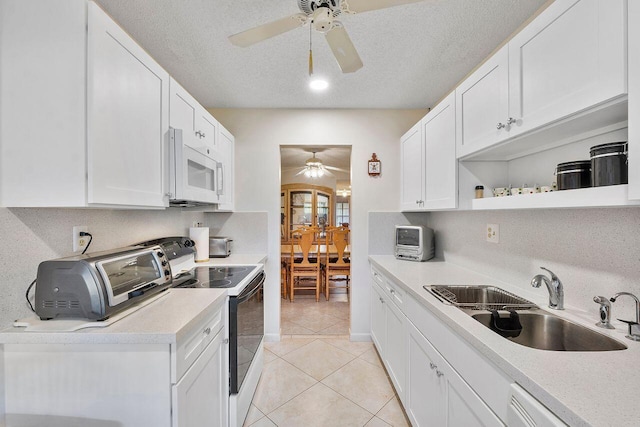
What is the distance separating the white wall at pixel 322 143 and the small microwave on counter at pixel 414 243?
0.35m

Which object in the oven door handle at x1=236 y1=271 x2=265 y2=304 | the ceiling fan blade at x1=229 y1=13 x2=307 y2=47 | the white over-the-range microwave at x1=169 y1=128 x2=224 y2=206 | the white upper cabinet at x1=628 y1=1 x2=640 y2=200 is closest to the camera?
the white upper cabinet at x1=628 y1=1 x2=640 y2=200

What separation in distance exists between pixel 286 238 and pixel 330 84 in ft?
13.2

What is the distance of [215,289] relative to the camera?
1531 millimetres

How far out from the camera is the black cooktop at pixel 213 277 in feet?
5.40

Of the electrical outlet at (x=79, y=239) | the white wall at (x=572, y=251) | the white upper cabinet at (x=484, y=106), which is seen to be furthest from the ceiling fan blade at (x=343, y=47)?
the electrical outlet at (x=79, y=239)

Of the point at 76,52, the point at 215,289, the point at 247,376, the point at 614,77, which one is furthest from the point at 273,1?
the point at 247,376

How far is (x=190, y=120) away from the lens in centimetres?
181

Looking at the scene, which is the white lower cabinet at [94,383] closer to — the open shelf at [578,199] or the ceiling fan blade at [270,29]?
the ceiling fan blade at [270,29]

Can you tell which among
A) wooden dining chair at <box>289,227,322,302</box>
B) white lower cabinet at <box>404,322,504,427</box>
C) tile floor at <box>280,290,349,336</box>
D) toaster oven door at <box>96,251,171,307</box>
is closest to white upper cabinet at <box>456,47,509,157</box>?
white lower cabinet at <box>404,322,504,427</box>

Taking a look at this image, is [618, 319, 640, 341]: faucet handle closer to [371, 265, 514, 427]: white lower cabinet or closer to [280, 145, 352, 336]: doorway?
[371, 265, 514, 427]: white lower cabinet

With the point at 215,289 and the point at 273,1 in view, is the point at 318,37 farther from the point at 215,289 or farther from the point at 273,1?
the point at 215,289

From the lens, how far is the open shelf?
787 millimetres

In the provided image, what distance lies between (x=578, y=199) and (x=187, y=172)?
5.72ft

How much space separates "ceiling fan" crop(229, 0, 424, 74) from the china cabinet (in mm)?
4844
